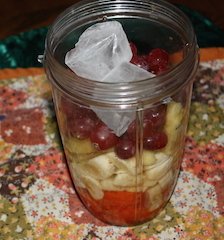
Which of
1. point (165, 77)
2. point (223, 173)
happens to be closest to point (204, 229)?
point (223, 173)

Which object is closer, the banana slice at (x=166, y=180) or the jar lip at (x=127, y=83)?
the jar lip at (x=127, y=83)

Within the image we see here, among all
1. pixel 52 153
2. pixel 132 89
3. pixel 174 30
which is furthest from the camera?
pixel 52 153

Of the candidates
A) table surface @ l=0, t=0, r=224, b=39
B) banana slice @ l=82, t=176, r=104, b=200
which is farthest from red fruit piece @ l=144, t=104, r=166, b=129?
table surface @ l=0, t=0, r=224, b=39

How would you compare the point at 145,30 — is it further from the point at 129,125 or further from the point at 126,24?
the point at 129,125

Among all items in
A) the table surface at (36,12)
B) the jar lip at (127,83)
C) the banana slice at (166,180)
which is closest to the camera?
the jar lip at (127,83)

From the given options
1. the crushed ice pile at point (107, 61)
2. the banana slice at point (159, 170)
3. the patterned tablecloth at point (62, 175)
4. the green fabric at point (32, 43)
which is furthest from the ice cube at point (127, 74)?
the green fabric at point (32, 43)

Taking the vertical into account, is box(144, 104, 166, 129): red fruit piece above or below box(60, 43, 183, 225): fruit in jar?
above

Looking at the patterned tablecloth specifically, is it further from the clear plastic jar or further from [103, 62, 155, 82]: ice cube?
[103, 62, 155, 82]: ice cube

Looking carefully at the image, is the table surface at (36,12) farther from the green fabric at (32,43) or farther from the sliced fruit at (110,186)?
the sliced fruit at (110,186)
